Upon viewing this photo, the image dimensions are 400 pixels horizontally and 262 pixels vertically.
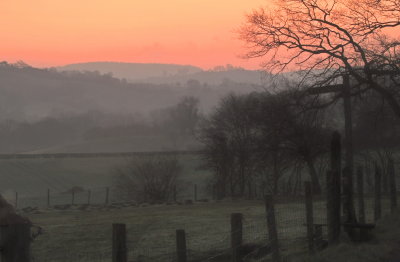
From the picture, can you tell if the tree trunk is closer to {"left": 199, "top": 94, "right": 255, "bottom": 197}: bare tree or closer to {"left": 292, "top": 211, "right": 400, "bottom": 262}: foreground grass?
{"left": 199, "top": 94, "right": 255, "bottom": 197}: bare tree

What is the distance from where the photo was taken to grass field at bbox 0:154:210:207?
8344 centimetres

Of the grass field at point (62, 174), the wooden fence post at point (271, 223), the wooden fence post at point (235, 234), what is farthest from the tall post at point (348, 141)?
the grass field at point (62, 174)

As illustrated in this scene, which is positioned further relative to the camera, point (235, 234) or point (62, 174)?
point (62, 174)

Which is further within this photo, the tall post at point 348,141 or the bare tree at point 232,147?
the bare tree at point 232,147

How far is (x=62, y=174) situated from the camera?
314 ft

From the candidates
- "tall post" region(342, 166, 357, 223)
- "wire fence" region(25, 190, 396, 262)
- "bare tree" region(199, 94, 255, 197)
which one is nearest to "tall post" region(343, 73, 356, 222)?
"tall post" region(342, 166, 357, 223)

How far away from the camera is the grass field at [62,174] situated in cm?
8344

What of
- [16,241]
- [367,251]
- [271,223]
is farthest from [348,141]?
[16,241]

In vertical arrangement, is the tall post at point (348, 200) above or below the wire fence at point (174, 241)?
above

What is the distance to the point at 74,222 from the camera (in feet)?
103

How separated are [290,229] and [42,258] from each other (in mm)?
8636

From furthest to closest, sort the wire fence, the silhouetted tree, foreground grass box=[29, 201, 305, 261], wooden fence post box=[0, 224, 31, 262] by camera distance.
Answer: the silhouetted tree < foreground grass box=[29, 201, 305, 261] < the wire fence < wooden fence post box=[0, 224, 31, 262]

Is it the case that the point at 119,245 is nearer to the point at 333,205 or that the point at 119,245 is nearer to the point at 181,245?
the point at 181,245

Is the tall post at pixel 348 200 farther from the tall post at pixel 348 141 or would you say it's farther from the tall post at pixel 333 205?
the tall post at pixel 333 205
